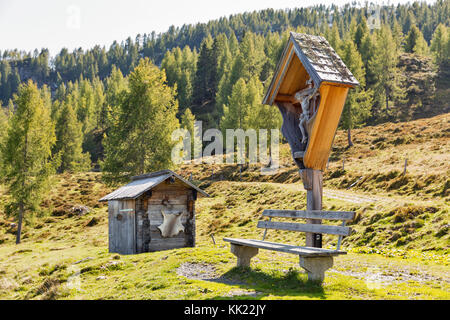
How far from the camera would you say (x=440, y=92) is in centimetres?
6725

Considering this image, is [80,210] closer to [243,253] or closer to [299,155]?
[243,253]

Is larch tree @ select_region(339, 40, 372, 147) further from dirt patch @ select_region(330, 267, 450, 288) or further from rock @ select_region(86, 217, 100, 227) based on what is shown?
dirt patch @ select_region(330, 267, 450, 288)

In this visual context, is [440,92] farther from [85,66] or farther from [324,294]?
[85,66]

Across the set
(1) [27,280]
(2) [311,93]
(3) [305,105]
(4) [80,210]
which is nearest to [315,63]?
(2) [311,93]

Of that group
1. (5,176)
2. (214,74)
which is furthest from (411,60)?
(5,176)

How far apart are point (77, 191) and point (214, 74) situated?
48.2m

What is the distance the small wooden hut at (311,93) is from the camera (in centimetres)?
854

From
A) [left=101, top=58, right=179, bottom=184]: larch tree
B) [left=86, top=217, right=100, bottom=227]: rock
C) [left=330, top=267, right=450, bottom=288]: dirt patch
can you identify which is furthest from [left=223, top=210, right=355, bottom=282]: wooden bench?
[left=86, top=217, right=100, bottom=227]: rock

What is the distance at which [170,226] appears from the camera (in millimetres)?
18641

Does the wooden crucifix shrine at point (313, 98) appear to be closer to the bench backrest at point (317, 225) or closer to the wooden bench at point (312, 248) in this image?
the bench backrest at point (317, 225)

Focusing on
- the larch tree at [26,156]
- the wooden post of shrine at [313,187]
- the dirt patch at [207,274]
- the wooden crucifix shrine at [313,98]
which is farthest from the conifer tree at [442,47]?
the dirt patch at [207,274]

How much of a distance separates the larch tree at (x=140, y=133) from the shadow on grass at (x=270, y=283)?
1916 cm

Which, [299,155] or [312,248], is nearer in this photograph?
[312,248]

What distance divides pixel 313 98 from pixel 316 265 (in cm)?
378
